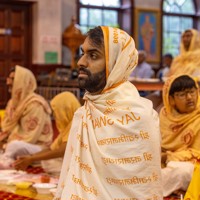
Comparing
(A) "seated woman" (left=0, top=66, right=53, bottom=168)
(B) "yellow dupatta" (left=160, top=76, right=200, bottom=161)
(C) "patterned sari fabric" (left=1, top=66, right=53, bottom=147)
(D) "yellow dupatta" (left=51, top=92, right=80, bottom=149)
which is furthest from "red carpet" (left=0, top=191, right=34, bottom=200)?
(C) "patterned sari fabric" (left=1, top=66, right=53, bottom=147)

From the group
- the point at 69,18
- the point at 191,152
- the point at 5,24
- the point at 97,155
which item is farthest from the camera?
the point at 69,18

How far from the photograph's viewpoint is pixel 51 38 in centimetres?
1166

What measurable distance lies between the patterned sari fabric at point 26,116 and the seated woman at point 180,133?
1686 mm

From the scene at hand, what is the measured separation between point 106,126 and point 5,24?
938 centimetres

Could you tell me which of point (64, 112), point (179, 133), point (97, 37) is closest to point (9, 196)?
point (64, 112)

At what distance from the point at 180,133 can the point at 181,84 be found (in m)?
0.43

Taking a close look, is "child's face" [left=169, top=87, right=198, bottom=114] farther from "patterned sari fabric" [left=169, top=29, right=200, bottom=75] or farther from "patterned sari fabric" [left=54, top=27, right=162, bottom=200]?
"patterned sari fabric" [left=169, top=29, right=200, bottom=75]

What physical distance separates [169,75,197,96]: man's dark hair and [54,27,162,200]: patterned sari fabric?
71.6 inches

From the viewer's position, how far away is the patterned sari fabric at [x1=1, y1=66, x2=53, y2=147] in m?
5.86

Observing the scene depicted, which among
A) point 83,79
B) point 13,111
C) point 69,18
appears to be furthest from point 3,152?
point 69,18

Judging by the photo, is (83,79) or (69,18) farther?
(69,18)

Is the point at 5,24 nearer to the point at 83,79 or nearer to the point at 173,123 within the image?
the point at 173,123

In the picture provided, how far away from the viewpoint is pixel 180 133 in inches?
177

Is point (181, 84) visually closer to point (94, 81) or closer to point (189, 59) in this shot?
point (94, 81)
